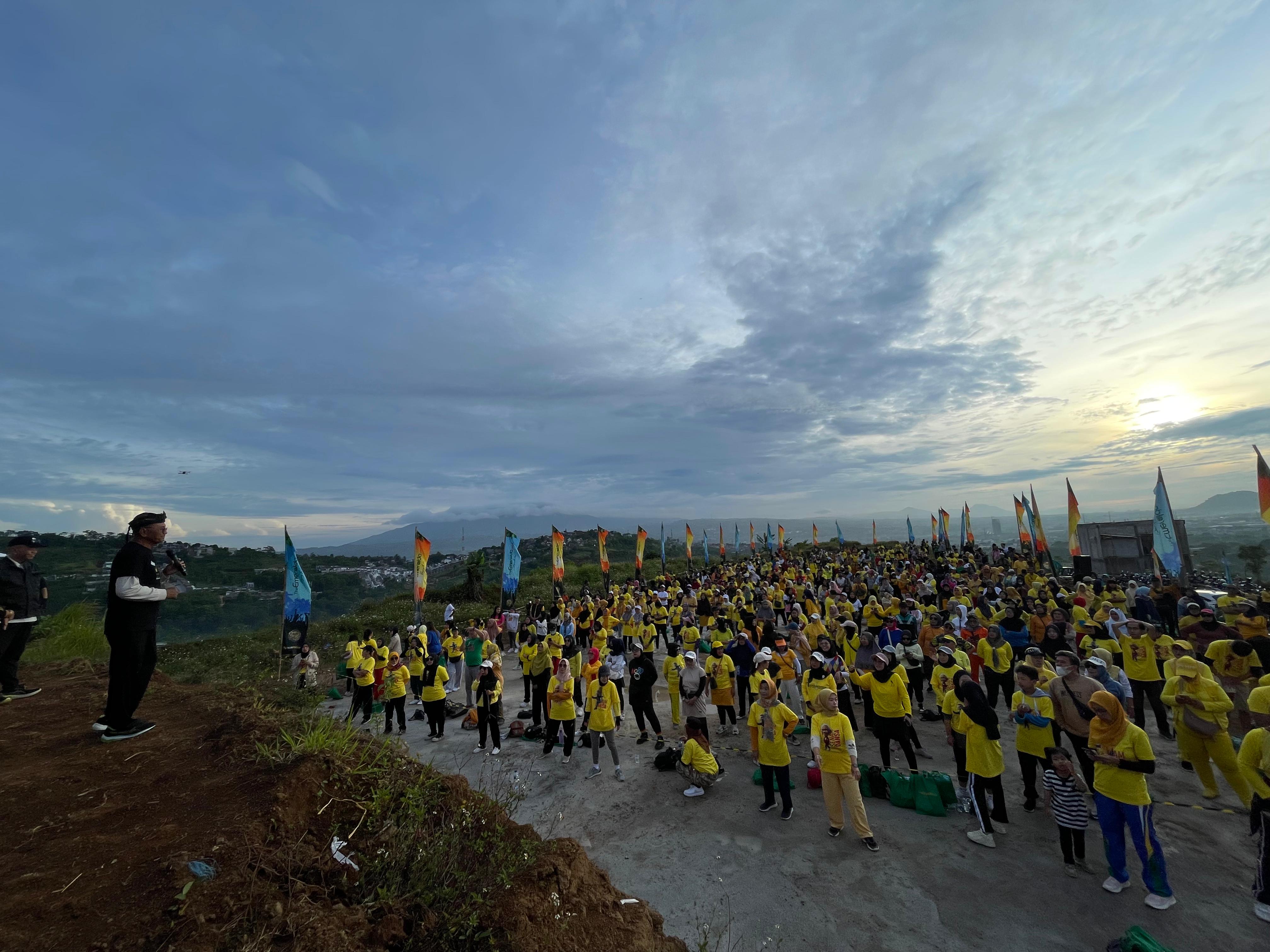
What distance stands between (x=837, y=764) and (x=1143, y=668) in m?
6.23

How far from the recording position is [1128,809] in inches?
193

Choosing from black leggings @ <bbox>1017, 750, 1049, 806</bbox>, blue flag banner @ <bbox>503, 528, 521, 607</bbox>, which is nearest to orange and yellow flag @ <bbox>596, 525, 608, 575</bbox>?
blue flag banner @ <bbox>503, 528, 521, 607</bbox>

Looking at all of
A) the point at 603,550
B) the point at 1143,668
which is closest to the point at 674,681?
the point at 1143,668

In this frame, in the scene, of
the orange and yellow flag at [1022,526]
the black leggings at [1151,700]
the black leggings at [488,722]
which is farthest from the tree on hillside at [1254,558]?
the black leggings at [488,722]

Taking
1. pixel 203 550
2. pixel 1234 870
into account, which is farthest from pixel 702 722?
pixel 203 550

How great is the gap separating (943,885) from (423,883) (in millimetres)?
Answer: 5087

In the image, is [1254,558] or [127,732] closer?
[127,732]

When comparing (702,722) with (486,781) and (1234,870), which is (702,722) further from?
(1234,870)

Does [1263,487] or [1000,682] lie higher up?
[1263,487]

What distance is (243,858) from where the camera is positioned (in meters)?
3.11

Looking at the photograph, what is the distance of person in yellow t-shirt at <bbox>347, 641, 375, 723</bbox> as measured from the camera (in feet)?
34.7

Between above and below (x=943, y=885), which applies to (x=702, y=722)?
above

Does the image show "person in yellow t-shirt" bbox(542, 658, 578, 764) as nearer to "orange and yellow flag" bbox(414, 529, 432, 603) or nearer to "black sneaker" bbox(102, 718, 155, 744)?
"black sneaker" bbox(102, 718, 155, 744)

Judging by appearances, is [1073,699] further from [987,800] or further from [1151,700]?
[1151,700]
